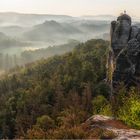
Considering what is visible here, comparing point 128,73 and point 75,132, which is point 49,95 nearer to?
point 128,73

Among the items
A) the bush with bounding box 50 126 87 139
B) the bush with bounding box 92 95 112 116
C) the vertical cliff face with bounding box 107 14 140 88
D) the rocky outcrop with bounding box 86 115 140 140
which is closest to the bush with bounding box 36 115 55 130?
the bush with bounding box 92 95 112 116

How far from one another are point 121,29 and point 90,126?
49882 millimetres

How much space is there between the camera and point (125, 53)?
→ 72812 millimetres

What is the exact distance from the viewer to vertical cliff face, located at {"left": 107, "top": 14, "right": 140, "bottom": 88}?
240ft

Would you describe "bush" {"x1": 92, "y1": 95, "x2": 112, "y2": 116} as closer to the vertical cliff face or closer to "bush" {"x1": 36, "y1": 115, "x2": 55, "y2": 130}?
the vertical cliff face

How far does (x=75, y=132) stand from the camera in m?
22.7

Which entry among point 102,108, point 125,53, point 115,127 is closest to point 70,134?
point 115,127

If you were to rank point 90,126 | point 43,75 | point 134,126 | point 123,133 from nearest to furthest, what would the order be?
point 123,133
point 90,126
point 134,126
point 43,75

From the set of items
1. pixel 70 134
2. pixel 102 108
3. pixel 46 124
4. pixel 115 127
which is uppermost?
pixel 70 134

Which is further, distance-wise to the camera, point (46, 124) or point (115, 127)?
point (46, 124)

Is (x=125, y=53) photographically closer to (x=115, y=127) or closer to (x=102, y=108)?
(x=102, y=108)

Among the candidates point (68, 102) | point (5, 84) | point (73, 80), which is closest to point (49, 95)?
point (73, 80)

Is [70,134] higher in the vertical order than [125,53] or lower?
higher

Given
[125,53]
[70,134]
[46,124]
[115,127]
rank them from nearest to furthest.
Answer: [70,134] < [115,127] < [46,124] < [125,53]
